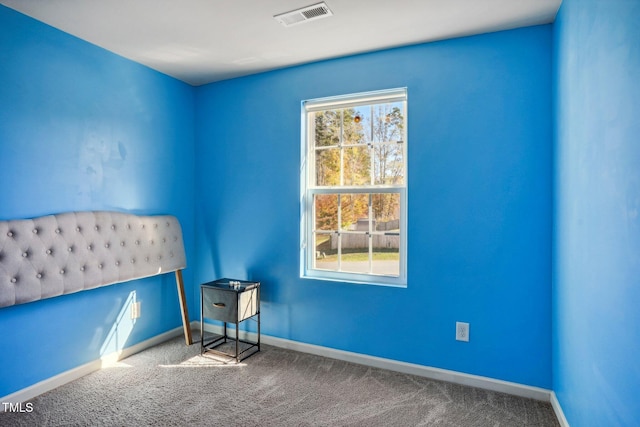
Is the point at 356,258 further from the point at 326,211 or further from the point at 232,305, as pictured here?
the point at 232,305

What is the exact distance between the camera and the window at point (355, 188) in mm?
2748

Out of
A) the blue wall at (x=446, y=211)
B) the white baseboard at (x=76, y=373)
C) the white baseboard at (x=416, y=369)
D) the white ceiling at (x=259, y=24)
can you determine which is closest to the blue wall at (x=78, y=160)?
the white baseboard at (x=76, y=373)

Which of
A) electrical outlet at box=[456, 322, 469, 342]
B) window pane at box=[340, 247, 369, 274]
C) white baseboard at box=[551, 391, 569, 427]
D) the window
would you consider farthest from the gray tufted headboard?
white baseboard at box=[551, 391, 569, 427]

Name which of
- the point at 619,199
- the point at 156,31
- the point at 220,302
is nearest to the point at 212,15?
the point at 156,31

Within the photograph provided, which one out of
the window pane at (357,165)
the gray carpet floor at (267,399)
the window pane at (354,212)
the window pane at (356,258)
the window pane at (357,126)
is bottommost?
the gray carpet floor at (267,399)

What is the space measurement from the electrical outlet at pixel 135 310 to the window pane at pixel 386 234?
1946 millimetres

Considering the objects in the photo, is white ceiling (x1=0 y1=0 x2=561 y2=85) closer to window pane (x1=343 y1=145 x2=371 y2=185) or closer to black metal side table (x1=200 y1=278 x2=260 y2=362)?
window pane (x1=343 y1=145 x2=371 y2=185)

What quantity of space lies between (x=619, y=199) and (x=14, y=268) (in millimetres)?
2948

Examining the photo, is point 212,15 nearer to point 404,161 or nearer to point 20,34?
point 20,34

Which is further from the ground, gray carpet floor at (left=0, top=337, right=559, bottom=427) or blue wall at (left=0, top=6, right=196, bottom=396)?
blue wall at (left=0, top=6, right=196, bottom=396)

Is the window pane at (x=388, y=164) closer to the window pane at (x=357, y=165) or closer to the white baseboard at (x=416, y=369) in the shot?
the window pane at (x=357, y=165)

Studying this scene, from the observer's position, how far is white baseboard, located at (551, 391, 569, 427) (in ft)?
6.32

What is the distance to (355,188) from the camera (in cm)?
286

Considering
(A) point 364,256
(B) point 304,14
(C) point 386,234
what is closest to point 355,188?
(C) point 386,234
